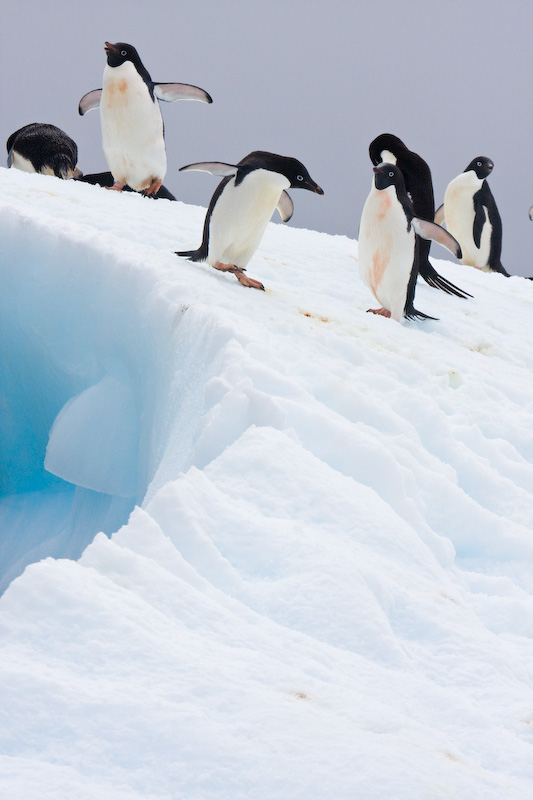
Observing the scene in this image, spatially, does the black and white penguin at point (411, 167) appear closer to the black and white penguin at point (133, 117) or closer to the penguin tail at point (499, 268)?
the black and white penguin at point (133, 117)

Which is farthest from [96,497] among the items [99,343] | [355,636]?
[355,636]

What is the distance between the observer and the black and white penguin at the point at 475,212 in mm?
6691

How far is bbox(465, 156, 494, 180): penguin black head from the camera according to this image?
6551 mm

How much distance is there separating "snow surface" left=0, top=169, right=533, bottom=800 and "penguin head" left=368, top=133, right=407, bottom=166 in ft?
4.15

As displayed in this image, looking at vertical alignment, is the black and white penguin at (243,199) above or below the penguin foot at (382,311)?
above

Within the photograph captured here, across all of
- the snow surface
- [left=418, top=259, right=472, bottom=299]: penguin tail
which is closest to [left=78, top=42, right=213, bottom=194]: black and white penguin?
[left=418, top=259, right=472, bottom=299]: penguin tail

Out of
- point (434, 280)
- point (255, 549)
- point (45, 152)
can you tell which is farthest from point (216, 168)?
point (45, 152)

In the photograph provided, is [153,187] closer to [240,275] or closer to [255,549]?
[240,275]

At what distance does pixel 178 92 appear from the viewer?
16.4 feet

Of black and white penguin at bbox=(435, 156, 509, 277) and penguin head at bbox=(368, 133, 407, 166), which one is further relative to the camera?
black and white penguin at bbox=(435, 156, 509, 277)

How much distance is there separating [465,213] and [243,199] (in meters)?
4.37

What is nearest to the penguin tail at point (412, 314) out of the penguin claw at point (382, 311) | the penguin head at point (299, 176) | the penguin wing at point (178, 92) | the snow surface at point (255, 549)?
the penguin claw at point (382, 311)

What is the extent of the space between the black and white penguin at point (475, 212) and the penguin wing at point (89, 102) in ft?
10.3

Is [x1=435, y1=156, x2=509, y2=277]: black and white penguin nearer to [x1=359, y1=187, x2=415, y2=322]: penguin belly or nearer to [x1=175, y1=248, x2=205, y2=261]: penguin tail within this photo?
[x1=359, y1=187, x2=415, y2=322]: penguin belly
